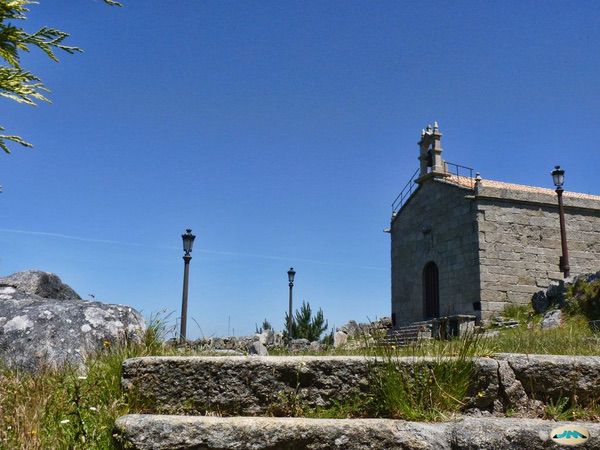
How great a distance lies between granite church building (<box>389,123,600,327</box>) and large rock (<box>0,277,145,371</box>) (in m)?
14.4

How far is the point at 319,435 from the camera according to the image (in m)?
3.66

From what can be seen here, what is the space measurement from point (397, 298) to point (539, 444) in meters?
21.7

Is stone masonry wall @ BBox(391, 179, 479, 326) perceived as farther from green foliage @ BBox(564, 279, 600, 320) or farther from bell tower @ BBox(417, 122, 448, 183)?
green foliage @ BBox(564, 279, 600, 320)

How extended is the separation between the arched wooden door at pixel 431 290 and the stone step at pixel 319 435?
63.3ft

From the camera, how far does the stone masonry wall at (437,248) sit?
20.6 metres

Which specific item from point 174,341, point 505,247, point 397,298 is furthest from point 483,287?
point 174,341

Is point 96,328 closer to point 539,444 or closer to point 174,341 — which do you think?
point 174,341

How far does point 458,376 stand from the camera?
4.07m

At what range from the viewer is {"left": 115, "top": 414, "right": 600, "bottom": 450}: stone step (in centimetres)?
365

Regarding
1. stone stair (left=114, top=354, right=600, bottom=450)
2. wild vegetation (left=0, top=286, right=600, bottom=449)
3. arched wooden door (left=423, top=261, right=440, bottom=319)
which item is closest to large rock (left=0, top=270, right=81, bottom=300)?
wild vegetation (left=0, top=286, right=600, bottom=449)

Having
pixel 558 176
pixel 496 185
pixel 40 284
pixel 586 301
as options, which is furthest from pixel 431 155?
pixel 40 284

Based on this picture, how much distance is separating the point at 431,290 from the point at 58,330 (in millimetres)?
19384

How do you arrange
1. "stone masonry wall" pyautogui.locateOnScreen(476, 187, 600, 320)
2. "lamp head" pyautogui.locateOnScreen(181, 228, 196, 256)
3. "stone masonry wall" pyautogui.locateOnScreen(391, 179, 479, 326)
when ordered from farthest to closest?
"stone masonry wall" pyautogui.locateOnScreen(391, 179, 479, 326)
"stone masonry wall" pyautogui.locateOnScreen(476, 187, 600, 320)
"lamp head" pyautogui.locateOnScreen(181, 228, 196, 256)

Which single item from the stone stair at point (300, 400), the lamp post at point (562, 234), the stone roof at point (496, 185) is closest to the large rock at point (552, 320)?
the lamp post at point (562, 234)
